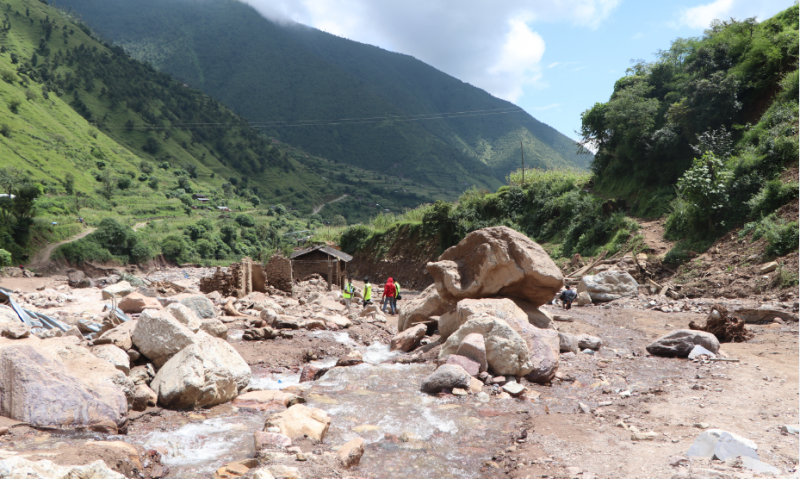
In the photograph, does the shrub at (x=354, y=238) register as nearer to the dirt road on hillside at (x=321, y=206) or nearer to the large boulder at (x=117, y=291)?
the large boulder at (x=117, y=291)

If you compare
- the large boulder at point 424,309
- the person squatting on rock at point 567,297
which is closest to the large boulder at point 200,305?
the large boulder at point 424,309

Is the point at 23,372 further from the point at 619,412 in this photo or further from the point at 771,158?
the point at 771,158

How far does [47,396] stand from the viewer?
4.96m

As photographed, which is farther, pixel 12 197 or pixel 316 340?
pixel 12 197

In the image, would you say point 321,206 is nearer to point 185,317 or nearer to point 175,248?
point 175,248

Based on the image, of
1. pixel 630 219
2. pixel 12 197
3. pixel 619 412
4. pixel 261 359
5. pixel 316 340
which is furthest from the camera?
pixel 12 197

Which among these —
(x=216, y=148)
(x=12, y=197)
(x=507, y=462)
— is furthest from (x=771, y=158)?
(x=216, y=148)

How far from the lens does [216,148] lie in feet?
358

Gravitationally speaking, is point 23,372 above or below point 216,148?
below

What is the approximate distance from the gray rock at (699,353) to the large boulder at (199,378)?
8.02 meters

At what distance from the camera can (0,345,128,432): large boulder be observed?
4.87 meters

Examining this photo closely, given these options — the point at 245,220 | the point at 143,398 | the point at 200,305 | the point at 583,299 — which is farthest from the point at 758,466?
the point at 245,220

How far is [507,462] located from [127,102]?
372ft

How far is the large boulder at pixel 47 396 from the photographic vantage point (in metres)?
4.87
